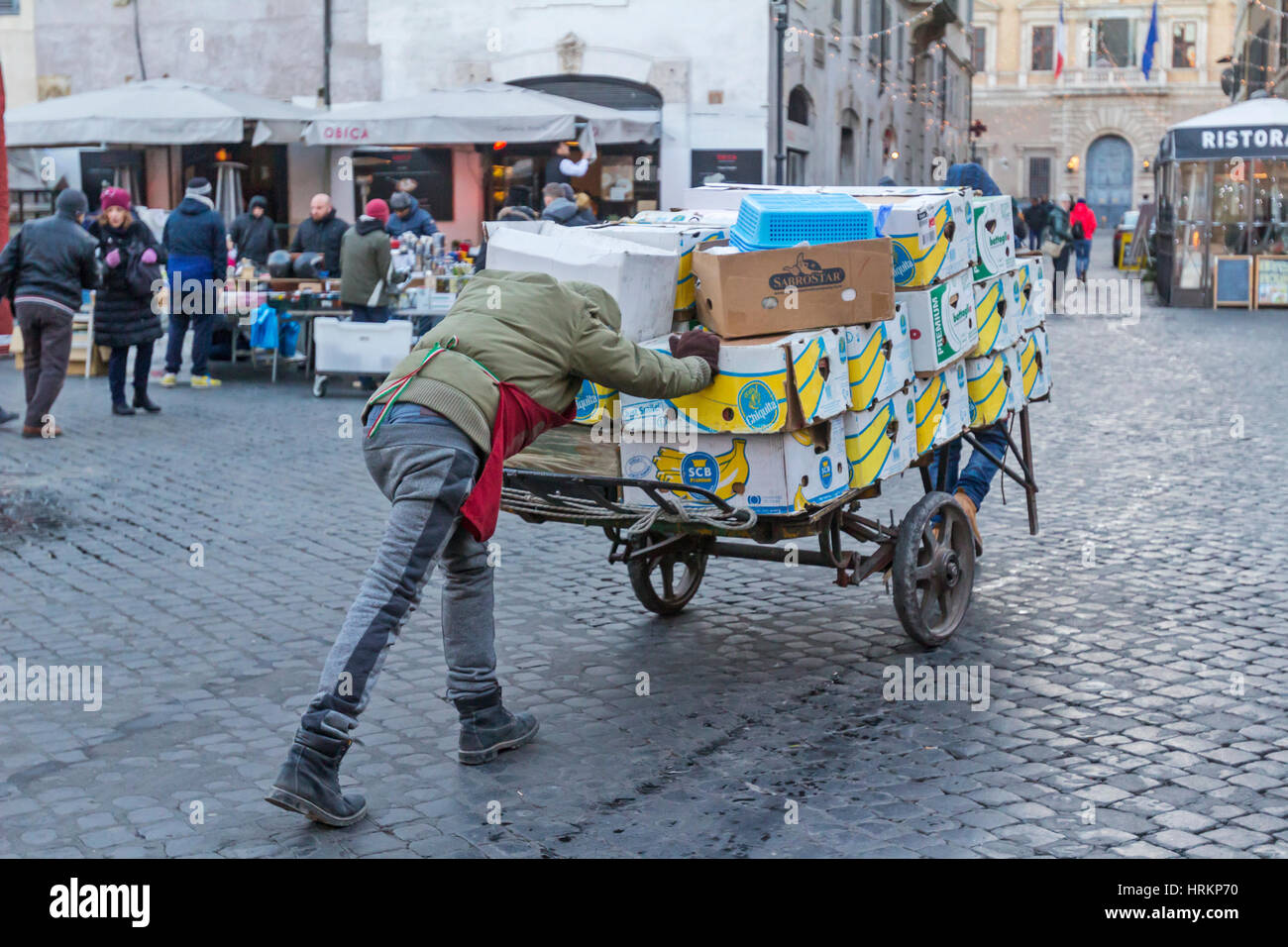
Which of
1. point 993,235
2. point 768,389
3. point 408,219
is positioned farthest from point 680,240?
point 408,219

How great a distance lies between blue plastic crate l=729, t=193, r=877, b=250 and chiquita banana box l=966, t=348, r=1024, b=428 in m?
1.01

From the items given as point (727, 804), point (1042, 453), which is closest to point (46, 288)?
point (1042, 453)

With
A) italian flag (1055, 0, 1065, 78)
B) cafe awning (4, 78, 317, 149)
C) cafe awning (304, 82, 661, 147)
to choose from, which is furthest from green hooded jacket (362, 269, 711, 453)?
italian flag (1055, 0, 1065, 78)

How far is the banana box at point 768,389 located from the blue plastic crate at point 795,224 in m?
0.36

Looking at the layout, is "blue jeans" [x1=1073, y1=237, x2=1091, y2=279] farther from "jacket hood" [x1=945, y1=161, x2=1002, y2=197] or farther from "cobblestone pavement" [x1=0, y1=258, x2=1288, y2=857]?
"cobblestone pavement" [x1=0, y1=258, x2=1288, y2=857]

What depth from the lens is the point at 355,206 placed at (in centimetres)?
2328

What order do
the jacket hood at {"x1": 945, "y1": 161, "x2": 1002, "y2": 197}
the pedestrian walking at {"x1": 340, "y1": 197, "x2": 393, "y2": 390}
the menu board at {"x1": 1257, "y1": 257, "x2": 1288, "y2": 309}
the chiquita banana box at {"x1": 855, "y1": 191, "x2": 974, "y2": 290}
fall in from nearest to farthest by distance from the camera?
the chiquita banana box at {"x1": 855, "y1": 191, "x2": 974, "y2": 290} → the jacket hood at {"x1": 945, "y1": 161, "x2": 1002, "y2": 197} → the pedestrian walking at {"x1": 340, "y1": 197, "x2": 393, "y2": 390} → the menu board at {"x1": 1257, "y1": 257, "x2": 1288, "y2": 309}

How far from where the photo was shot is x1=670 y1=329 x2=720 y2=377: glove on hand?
15.9 ft

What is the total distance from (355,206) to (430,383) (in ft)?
64.5

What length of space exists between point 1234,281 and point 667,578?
1947cm

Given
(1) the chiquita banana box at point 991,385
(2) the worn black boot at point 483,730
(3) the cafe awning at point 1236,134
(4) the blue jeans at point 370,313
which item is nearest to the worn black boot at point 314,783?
(2) the worn black boot at point 483,730

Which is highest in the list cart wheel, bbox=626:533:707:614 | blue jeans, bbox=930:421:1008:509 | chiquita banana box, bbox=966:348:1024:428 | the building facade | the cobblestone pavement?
the building facade

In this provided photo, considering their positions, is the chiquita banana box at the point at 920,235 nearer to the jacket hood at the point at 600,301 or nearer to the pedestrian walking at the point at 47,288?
the jacket hood at the point at 600,301

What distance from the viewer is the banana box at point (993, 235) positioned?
598 cm
